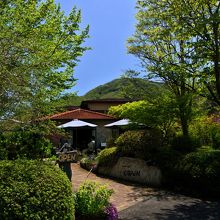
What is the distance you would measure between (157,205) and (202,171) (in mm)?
2318

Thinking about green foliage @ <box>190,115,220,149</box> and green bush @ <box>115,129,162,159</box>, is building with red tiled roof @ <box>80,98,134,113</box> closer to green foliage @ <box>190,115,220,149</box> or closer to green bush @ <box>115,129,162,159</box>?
green foliage @ <box>190,115,220,149</box>

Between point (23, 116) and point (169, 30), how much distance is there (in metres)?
7.48

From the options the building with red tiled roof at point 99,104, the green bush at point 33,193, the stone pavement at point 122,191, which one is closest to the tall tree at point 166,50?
the stone pavement at point 122,191

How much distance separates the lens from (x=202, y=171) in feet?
41.4

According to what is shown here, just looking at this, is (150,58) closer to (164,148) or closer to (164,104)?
(164,104)

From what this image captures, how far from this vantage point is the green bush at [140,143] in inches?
589

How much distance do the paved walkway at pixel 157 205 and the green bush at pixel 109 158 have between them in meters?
2.23

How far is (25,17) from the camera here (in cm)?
898

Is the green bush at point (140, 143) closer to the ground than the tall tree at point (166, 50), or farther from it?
closer to the ground

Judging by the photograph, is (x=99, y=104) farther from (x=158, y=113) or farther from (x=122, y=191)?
(x=122, y=191)

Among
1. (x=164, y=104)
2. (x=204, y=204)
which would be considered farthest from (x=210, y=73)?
(x=204, y=204)

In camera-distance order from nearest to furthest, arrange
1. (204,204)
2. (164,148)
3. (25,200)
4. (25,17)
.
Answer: (25,200) < (25,17) < (204,204) < (164,148)

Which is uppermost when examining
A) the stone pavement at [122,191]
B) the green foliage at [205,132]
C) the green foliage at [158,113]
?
the green foliage at [158,113]

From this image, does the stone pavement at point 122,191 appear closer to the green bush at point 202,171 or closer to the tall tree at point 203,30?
the green bush at point 202,171
